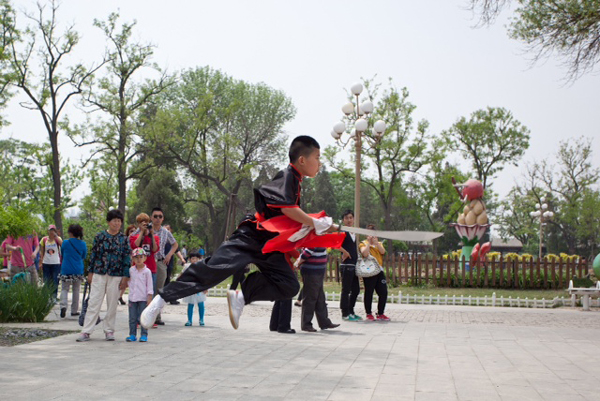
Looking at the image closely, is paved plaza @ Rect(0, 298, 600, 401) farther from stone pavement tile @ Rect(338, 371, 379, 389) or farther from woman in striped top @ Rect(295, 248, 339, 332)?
woman in striped top @ Rect(295, 248, 339, 332)

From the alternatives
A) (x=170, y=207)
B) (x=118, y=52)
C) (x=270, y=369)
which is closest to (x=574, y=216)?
(x=170, y=207)

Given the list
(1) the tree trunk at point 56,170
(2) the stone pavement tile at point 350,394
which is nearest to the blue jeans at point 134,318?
(2) the stone pavement tile at point 350,394

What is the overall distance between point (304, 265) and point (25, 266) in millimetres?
6601

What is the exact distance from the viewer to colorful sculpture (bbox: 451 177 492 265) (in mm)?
34031

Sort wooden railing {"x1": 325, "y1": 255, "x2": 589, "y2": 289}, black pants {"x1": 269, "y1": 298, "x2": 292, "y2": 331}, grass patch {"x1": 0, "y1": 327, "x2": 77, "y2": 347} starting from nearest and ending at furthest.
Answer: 1. grass patch {"x1": 0, "y1": 327, "x2": 77, "y2": 347}
2. black pants {"x1": 269, "y1": 298, "x2": 292, "y2": 331}
3. wooden railing {"x1": 325, "y1": 255, "x2": 589, "y2": 289}

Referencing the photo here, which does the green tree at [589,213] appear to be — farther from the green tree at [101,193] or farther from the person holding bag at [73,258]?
the person holding bag at [73,258]

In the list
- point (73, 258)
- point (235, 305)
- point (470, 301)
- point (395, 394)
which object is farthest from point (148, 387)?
point (470, 301)

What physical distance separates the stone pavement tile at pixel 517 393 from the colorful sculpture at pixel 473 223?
91.9 ft

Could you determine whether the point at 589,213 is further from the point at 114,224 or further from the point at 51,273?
the point at 114,224

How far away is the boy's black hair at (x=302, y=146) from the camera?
568cm

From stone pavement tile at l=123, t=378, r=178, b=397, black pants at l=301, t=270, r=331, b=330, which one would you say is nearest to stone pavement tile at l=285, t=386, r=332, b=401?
stone pavement tile at l=123, t=378, r=178, b=397

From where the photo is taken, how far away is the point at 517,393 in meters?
5.97

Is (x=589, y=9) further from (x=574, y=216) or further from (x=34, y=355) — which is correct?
(x=574, y=216)

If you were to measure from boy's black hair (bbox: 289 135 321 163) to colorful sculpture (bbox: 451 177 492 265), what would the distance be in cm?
2923
